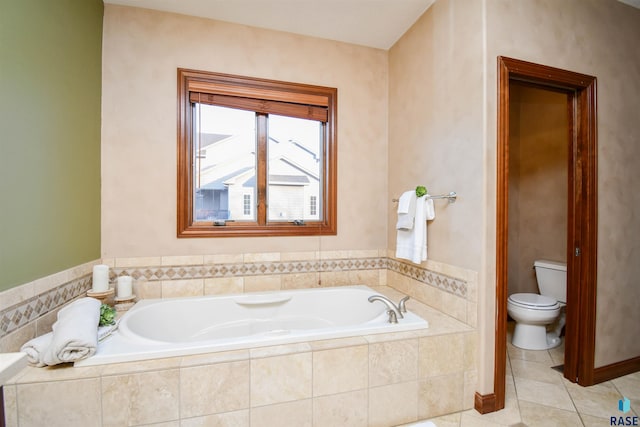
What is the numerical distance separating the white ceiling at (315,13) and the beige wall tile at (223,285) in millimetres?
1979

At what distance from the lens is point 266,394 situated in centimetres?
133

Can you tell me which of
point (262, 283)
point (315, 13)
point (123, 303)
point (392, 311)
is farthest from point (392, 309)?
point (315, 13)

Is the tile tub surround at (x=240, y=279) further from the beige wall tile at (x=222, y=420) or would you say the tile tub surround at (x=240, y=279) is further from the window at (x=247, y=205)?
the beige wall tile at (x=222, y=420)

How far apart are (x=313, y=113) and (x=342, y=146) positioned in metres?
0.37

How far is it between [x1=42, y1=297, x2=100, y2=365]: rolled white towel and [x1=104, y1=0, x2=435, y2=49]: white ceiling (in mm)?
2064

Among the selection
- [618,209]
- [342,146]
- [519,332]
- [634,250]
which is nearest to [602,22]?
[618,209]

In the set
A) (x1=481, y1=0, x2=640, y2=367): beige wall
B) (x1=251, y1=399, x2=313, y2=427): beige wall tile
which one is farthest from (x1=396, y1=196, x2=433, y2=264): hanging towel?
(x1=251, y1=399, x2=313, y2=427): beige wall tile

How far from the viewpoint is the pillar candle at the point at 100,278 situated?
5.97 feet

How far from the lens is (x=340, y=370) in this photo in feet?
4.66

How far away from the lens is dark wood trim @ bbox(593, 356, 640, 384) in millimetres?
1868

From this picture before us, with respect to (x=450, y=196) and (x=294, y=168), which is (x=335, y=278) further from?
(x=450, y=196)

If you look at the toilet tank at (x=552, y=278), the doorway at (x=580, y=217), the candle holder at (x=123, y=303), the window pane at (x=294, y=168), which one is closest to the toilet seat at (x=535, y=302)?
the toilet tank at (x=552, y=278)

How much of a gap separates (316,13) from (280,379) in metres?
2.38

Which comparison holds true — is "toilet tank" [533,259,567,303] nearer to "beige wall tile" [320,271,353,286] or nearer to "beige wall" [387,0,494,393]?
"beige wall" [387,0,494,393]
